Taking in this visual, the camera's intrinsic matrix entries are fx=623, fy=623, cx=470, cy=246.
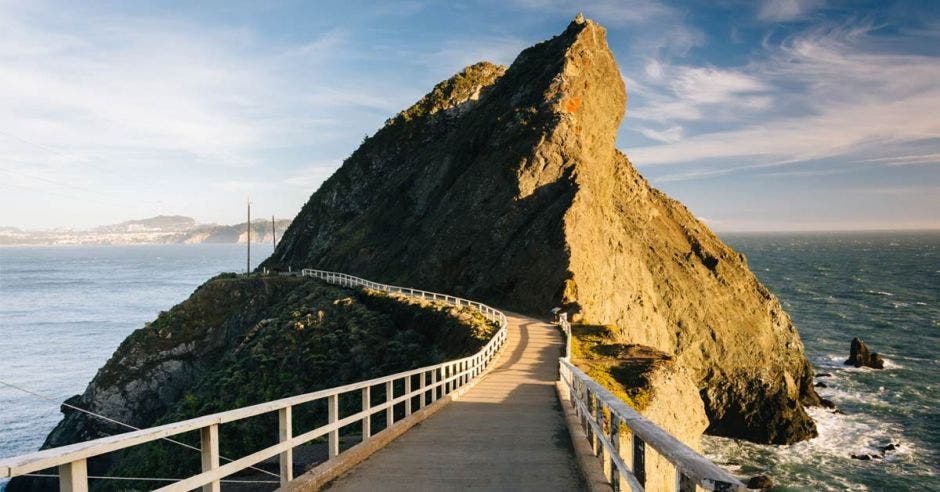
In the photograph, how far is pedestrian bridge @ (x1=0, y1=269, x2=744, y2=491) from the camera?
4262mm

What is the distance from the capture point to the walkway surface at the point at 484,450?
8.49 meters

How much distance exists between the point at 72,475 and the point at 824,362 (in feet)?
218

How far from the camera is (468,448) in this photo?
1068cm

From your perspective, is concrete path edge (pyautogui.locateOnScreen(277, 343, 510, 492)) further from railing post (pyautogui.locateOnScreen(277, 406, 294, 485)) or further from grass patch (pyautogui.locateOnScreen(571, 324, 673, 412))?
grass patch (pyautogui.locateOnScreen(571, 324, 673, 412))

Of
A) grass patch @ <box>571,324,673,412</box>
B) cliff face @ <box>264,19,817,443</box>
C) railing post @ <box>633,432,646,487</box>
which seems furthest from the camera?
cliff face @ <box>264,19,817,443</box>

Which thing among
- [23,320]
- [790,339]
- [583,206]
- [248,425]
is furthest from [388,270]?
[23,320]

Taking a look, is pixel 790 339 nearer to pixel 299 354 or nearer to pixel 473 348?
pixel 473 348

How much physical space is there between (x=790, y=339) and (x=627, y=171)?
19.7 m

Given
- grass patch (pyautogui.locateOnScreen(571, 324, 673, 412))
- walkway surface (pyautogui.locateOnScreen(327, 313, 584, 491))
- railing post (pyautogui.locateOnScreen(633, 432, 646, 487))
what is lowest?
grass patch (pyautogui.locateOnScreen(571, 324, 673, 412))

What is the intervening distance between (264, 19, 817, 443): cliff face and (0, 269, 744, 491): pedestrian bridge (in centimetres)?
2103

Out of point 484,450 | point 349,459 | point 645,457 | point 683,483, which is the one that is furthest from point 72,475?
point 484,450

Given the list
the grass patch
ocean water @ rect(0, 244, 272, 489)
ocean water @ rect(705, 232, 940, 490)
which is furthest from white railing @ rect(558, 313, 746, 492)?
ocean water @ rect(0, 244, 272, 489)

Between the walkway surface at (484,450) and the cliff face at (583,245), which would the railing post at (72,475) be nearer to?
the walkway surface at (484,450)

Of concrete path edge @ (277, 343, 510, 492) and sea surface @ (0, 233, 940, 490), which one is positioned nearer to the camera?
concrete path edge @ (277, 343, 510, 492)
